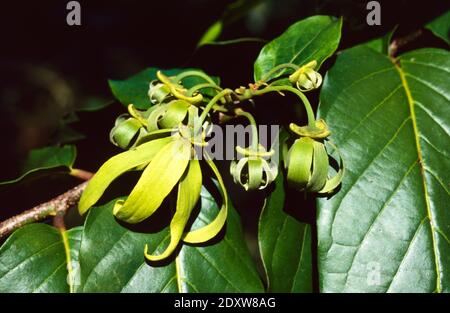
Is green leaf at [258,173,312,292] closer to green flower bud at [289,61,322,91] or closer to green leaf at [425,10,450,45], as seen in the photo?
green flower bud at [289,61,322,91]

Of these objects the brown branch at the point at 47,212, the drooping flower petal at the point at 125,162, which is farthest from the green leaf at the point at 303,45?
the brown branch at the point at 47,212

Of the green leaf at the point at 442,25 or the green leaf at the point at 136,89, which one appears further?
the green leaf at the point at 442,25

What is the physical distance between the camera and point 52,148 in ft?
4.64

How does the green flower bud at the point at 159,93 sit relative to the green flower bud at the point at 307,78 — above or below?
below

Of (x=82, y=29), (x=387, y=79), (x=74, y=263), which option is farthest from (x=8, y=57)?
(x=387, y=79)

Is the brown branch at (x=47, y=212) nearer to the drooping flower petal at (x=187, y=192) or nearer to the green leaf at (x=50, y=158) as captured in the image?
the green leaf at (x=50, y=158)

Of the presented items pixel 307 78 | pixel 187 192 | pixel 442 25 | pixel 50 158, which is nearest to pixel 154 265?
pixel 187 192

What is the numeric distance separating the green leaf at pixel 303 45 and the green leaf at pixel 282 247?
0.22 meters

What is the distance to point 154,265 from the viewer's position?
0.94 meters

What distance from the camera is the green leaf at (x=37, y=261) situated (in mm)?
973

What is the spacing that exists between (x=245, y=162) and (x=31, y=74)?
3.14m

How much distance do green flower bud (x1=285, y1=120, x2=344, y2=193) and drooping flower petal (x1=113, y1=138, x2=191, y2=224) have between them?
17 centimetres

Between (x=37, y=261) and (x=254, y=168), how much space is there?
0.48 meters

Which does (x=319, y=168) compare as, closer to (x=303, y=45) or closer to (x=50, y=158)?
(x=303, y=45)
